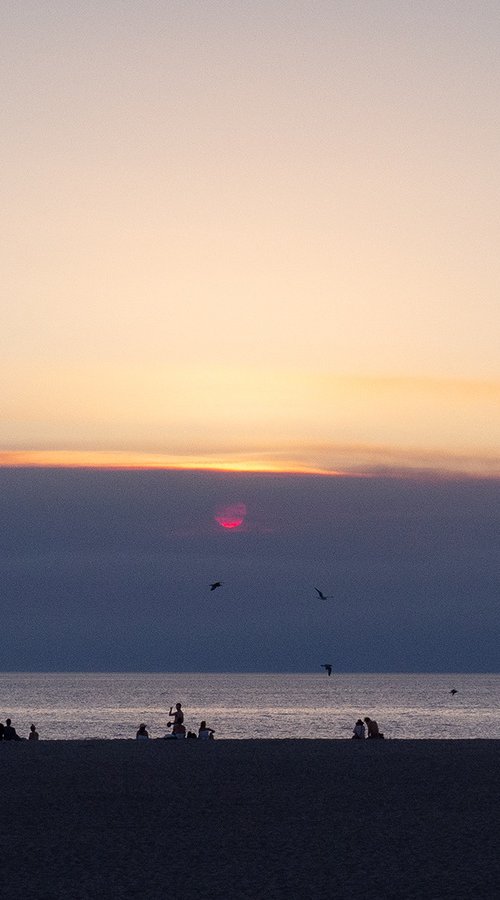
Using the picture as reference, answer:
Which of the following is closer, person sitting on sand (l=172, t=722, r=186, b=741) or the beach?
the beach

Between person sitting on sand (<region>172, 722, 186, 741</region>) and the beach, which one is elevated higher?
person sitting on sand (<region>172, 722, 186, 741</region>)

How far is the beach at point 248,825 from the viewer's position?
45.6 feet

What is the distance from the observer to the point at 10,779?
2428cm

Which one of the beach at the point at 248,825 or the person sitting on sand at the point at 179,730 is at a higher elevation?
the person sitting on sand at the point at 179,730

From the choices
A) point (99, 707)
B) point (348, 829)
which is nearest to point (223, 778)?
point (348, 829)

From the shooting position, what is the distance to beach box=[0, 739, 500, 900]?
13.9 meters

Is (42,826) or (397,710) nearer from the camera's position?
(42,826)

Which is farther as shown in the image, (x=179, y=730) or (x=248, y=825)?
(x=179, y=730)

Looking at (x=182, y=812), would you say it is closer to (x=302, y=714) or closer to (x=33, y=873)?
(x=33, y=873)

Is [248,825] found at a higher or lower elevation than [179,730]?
lower

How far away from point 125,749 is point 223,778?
7876 millimetres

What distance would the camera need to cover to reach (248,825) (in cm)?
1834

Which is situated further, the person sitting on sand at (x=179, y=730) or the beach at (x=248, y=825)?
the person sitting on sand at (x=179, y=730)

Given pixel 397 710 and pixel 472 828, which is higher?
pixel 397 710
